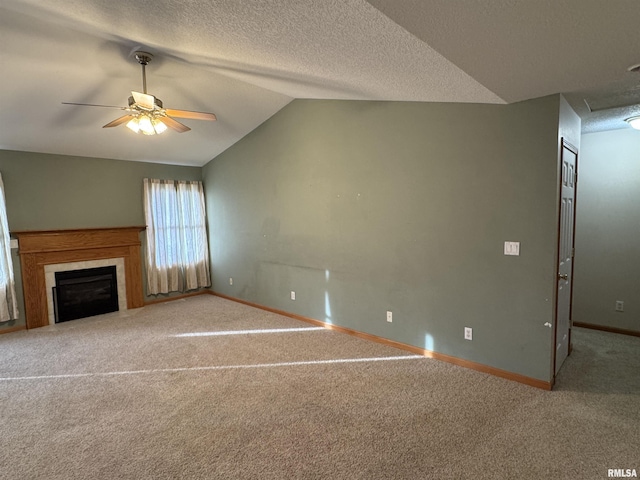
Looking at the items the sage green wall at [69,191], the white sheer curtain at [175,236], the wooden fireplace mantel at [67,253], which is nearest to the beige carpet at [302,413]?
the wooden fireplace mantel at [67,253]

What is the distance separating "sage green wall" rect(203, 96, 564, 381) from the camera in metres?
2.77

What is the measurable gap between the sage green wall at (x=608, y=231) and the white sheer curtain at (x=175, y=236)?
587cm

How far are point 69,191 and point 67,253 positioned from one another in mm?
908

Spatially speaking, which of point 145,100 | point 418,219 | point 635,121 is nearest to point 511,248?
point 418,219

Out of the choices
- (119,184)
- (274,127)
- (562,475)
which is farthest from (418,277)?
(119,184)

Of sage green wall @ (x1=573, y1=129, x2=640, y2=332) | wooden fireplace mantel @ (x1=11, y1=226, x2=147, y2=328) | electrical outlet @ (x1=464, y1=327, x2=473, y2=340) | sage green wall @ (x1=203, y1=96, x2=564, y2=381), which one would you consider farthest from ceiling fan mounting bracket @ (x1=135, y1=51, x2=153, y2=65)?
sage green wall @ (x1=573, y1=129, x2=640, y2=332)

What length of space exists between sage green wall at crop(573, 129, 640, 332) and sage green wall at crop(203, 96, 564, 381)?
200 centimetres

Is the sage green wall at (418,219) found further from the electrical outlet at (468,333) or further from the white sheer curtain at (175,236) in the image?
the white sheer curtain at (175,236)

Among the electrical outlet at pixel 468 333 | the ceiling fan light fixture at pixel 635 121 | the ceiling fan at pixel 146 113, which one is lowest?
the electrical outlet at pixel 468 333

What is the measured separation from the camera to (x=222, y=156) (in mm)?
5840

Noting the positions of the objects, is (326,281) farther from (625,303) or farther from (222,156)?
(625,303)

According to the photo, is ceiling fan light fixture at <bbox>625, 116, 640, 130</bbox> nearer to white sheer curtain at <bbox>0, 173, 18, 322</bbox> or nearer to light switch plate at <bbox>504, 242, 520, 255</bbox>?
light switch plate at <bbox>504, 242, 520, 255</bbox>

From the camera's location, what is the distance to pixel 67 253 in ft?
16.0

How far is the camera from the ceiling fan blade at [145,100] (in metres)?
2.71
